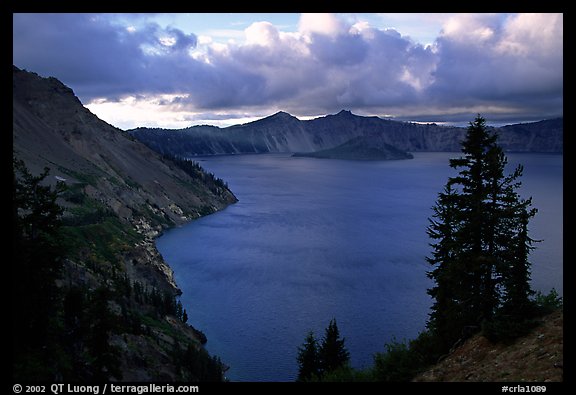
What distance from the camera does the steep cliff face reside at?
5406 centimetres

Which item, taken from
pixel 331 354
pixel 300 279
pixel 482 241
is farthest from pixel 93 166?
pixel 482 241

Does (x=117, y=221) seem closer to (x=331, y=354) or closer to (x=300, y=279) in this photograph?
(x=300, y=279)

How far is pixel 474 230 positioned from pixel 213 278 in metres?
80.6

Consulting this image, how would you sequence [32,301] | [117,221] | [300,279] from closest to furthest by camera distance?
[32,301] → [300,279] → [117,221]

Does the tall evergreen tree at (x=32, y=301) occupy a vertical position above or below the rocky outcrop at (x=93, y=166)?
below

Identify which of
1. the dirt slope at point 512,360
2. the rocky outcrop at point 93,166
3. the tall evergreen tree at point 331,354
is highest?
the rocky outcrop at point 93,166

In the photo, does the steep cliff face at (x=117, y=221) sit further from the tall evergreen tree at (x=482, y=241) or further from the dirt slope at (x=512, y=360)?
the tall evergreen tree at (x=482, y=241)

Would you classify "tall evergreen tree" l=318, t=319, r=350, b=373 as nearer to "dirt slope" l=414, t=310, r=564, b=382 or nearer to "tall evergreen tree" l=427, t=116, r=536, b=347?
"tall evergreen tree" l=427, t=116, r=536, b=347

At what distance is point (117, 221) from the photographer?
12344 cm

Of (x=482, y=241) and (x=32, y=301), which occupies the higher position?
(x=482, y=241)

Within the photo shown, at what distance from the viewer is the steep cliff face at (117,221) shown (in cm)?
5406

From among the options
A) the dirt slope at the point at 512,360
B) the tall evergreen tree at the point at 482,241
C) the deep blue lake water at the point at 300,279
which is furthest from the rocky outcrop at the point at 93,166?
the dirt slope at the point at 512,360

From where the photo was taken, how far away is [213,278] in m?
98.1

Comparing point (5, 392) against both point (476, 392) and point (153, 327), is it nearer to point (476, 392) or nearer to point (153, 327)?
point (476, 392)
